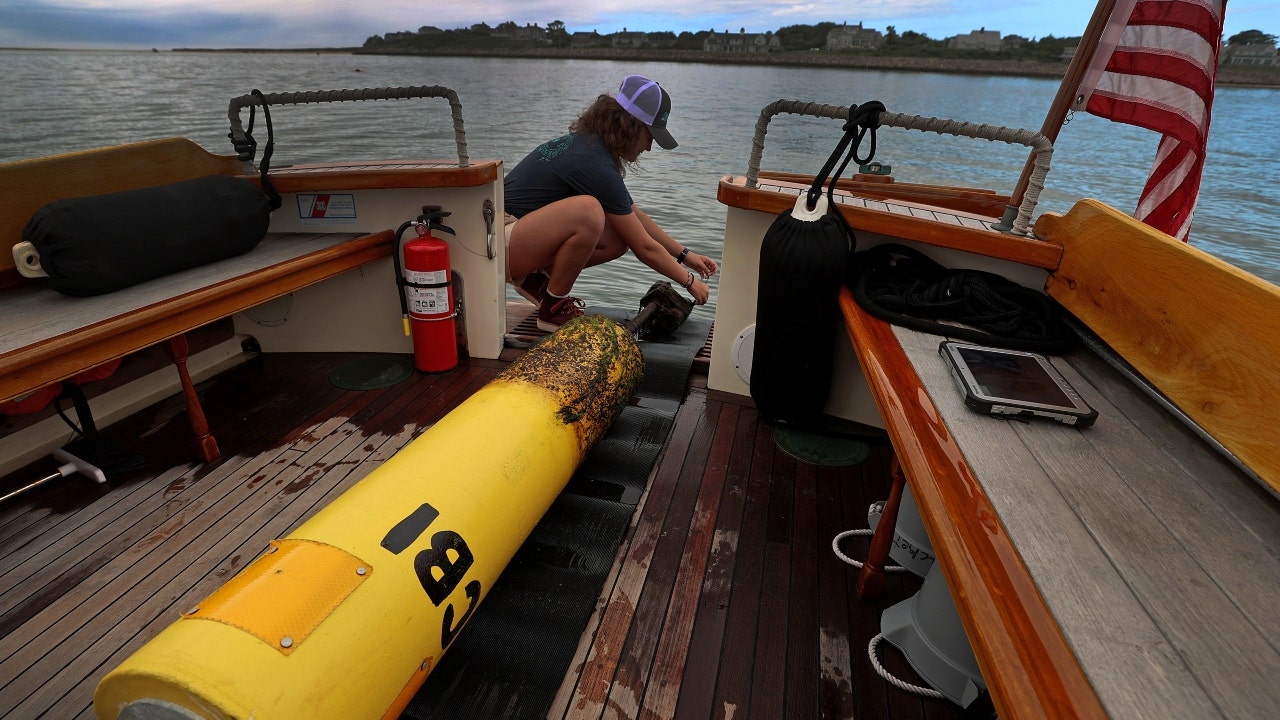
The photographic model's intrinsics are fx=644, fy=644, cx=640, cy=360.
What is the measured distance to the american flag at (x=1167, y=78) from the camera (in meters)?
2.85

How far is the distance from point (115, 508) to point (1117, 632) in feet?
9.94

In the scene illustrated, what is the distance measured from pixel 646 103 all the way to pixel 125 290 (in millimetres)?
2644

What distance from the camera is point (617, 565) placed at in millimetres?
2191

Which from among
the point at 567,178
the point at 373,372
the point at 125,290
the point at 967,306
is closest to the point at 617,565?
the point at 967,306

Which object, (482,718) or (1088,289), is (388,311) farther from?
(1088,289)

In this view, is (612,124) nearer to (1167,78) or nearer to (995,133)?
(995,133)

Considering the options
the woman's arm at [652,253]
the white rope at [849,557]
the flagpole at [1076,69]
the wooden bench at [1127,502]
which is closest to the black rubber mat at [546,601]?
the white rope at [849,557]

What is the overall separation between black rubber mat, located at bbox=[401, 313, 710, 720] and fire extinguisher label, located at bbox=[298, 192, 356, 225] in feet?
6.34

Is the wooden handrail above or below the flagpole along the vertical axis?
below

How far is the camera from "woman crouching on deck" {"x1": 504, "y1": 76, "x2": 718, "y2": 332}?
3725 mm

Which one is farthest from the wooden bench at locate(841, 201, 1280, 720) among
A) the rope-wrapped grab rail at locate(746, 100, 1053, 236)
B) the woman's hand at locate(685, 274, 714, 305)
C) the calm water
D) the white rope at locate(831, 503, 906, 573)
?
the calm water

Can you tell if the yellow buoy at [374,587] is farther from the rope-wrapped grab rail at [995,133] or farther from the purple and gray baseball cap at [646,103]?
the purple and gray baseball cap at [646,103]

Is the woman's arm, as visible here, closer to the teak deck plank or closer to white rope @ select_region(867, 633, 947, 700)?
the teak deck plank

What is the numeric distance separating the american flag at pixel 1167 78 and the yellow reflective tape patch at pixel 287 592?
3616 millimetres
